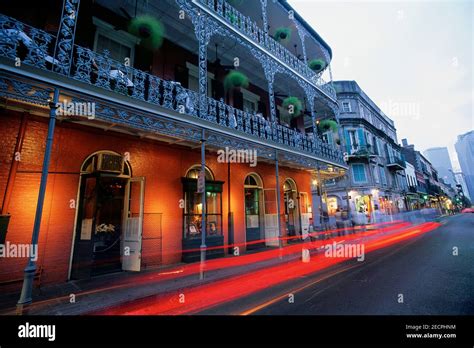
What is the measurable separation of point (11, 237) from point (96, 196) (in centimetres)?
200

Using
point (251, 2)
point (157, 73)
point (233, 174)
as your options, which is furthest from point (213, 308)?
point (251, 2)

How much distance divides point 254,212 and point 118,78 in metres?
8.18

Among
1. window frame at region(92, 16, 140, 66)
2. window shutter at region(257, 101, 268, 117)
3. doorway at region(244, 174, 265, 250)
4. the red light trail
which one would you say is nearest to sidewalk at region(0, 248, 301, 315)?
the red light trail

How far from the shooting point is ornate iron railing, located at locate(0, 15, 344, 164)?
4418mm

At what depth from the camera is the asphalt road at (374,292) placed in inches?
147

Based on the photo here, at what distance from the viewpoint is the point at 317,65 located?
13.4m

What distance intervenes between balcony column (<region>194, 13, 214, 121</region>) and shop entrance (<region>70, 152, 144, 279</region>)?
3099 millimetres

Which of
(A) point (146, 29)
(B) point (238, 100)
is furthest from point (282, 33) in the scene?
(A) point (146, 29)

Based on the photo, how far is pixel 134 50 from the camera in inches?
318

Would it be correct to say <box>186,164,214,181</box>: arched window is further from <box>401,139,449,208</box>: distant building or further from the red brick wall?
<box>401,139,449,208</box>: distant building

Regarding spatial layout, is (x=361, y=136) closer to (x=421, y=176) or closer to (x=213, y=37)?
(x=213, y=37)

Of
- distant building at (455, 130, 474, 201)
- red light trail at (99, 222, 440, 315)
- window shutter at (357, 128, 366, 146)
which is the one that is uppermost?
distant building at (455, 130, 474, 201)
